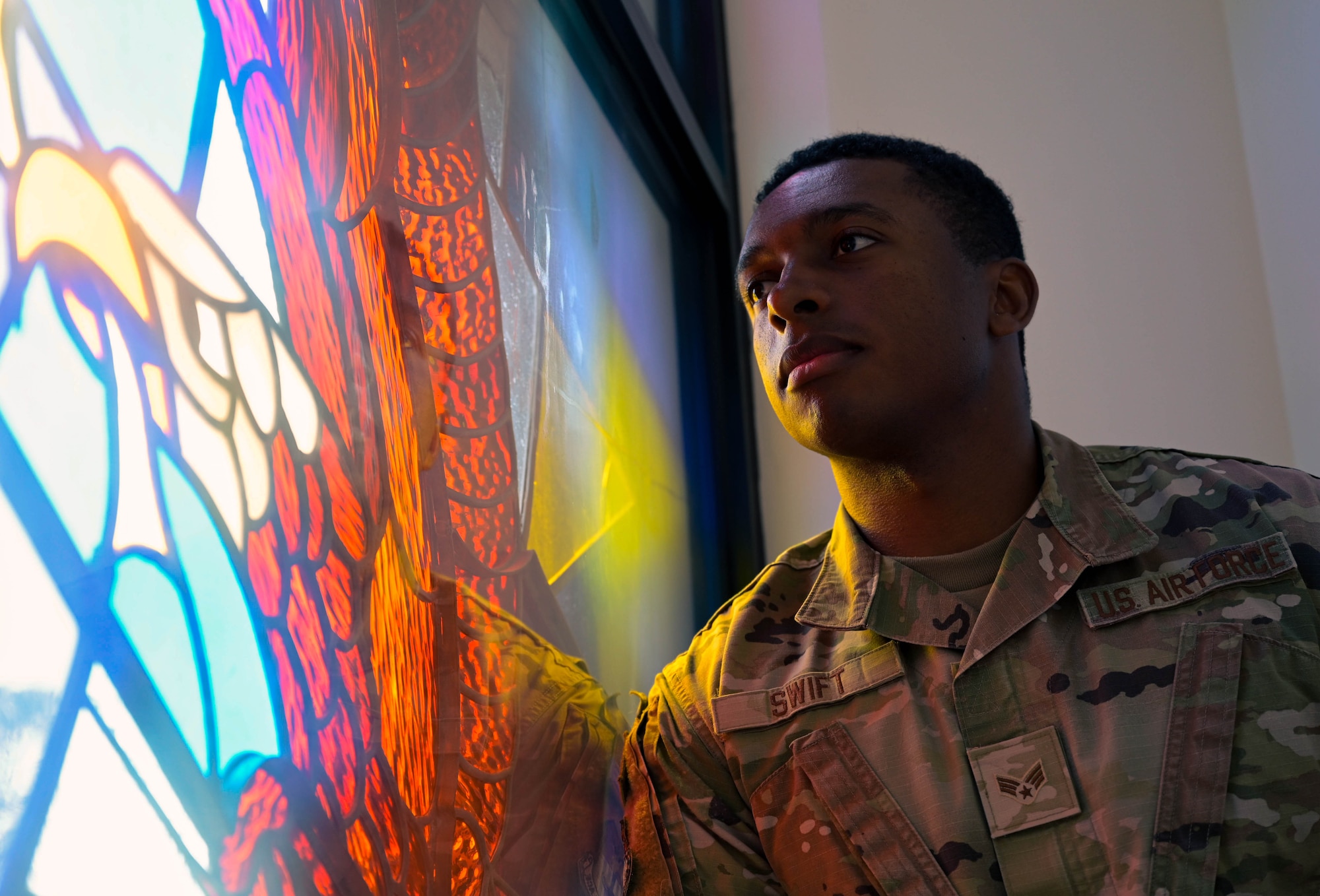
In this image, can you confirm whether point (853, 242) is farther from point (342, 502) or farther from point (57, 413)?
point (57, 413)

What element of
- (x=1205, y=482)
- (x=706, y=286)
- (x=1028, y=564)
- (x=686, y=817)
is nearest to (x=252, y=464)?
(x=686, y=817)

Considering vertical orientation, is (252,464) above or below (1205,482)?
above

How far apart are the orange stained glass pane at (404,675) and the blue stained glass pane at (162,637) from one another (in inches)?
7.4

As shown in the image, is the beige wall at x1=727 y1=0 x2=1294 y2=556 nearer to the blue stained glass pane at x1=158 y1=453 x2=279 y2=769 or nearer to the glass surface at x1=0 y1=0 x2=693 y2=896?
the glass surface at x1=0 y1=0 x2=693 y2=896

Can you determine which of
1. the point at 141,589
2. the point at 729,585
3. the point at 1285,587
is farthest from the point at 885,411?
the point at 729,585

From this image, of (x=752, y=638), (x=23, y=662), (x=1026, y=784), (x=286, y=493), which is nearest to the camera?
(x=23, y=662)

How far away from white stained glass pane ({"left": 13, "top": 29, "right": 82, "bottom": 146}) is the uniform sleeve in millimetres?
804

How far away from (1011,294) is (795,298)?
0.93 feet

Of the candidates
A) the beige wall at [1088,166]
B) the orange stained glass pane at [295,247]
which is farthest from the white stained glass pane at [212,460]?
the beige wall at [1088,166]

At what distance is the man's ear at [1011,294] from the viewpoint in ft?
4.08

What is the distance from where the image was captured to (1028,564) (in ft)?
3.55

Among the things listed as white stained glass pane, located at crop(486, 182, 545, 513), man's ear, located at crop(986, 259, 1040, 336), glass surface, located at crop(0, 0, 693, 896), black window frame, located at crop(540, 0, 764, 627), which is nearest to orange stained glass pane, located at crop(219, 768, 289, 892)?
glass surface, located at crop(0, 0, 693, 896)

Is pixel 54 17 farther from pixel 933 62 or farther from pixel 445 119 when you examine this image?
pixel 933 62

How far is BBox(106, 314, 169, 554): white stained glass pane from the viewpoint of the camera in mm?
472
